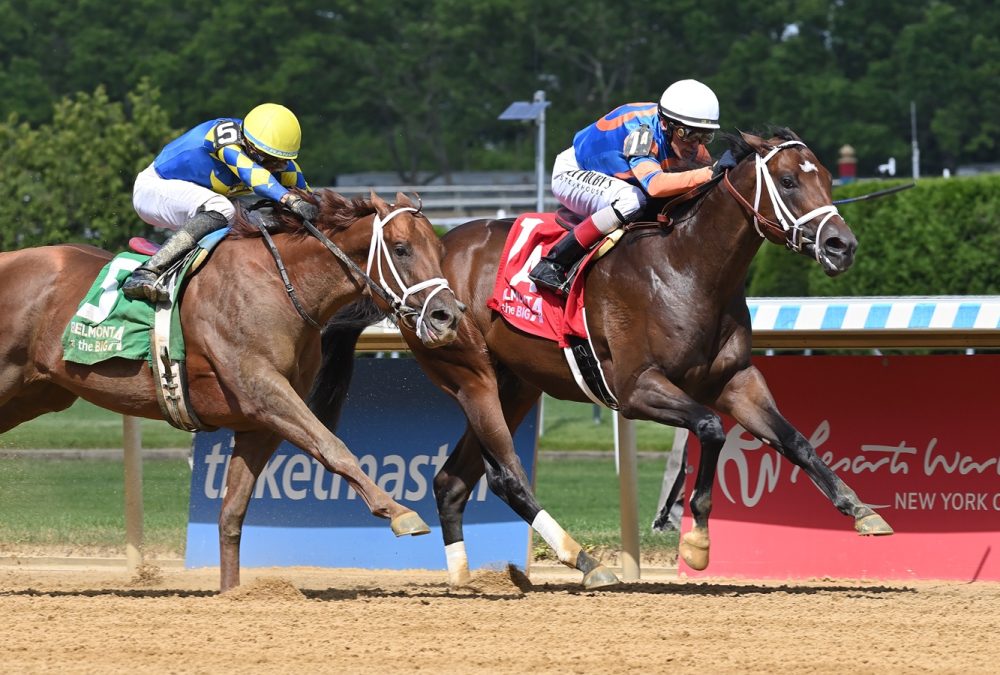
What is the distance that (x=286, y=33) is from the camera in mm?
46844

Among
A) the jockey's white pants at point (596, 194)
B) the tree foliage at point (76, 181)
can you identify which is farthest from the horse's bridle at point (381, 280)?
the tree foliage at point (76, 181)

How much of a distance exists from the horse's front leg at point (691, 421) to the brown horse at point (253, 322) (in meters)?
1.06

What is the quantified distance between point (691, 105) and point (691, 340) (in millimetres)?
1207

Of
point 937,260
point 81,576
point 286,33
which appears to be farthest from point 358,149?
point 81,576

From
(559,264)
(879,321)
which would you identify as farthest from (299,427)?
(879,321)

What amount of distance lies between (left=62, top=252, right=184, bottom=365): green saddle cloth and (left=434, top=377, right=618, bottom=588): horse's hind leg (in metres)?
1.61

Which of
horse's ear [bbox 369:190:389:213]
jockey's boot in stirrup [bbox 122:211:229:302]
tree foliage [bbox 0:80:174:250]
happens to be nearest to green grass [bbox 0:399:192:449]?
tree foliage [bbox 0:80:174:250]

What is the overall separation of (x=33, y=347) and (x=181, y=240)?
3.21 ft

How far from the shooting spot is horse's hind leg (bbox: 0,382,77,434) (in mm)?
7664

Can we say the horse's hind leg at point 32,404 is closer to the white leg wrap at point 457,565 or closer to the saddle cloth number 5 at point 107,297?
the saddle cloth number 5 at point 107,297

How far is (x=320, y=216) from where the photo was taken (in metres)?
7.15

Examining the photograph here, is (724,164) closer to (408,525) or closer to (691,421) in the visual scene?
(691,421)

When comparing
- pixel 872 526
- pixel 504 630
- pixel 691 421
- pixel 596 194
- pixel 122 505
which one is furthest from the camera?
pixel 122 505

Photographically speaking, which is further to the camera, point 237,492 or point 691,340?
point 237,492
